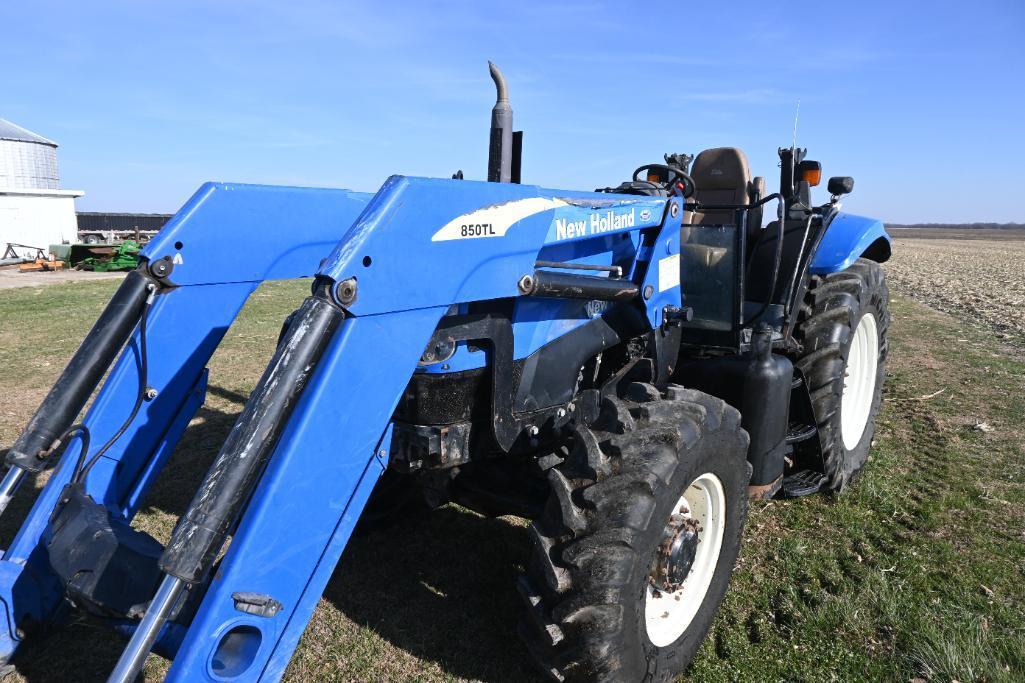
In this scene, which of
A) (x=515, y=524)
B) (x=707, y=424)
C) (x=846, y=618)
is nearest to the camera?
(x=707, y=424)

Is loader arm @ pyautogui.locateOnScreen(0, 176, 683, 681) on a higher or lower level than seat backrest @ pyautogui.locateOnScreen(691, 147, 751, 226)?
lower

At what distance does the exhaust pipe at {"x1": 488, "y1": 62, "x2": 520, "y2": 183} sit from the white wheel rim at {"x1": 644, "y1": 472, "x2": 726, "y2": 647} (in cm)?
146

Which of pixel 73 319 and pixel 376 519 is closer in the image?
pixel 376 519

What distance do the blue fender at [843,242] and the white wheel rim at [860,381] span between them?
539 mm

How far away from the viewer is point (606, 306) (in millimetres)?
3291

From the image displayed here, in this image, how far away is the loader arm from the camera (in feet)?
6.27

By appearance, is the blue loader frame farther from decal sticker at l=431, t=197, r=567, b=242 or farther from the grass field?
the grass field

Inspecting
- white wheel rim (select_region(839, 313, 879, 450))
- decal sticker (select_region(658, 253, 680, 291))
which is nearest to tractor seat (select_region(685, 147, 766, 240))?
white wheel rim (select_region(839, 313, 879, 450))

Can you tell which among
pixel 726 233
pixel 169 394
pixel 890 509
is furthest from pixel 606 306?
pixel 890 509

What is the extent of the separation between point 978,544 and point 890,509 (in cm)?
51

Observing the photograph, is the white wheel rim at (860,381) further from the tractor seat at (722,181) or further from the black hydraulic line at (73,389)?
the black hydraulic line at (73,389)

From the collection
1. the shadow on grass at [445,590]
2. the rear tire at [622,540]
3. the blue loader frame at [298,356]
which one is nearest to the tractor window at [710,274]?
the blue loader frame at [298,356]

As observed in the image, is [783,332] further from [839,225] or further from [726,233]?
[839,225]

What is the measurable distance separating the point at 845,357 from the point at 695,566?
6.75ft
